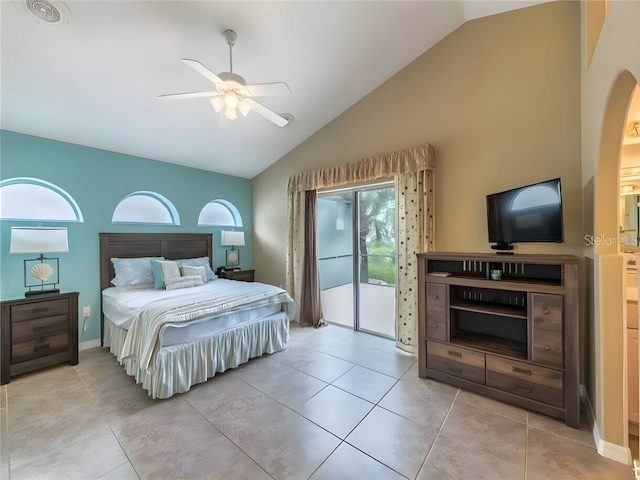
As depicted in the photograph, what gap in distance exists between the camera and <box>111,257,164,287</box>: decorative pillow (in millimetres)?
3410

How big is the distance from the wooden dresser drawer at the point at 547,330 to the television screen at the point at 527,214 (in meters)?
0.49

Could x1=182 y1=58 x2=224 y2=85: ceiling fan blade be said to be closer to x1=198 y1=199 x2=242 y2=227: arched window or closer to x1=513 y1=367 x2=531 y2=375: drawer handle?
x1=198 y1=199 x2=242 y2=227: arched window

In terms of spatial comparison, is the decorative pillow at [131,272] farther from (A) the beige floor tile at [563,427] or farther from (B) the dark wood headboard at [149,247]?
(A) the beige floor tile at [563,427]

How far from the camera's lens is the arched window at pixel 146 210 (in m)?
3.75

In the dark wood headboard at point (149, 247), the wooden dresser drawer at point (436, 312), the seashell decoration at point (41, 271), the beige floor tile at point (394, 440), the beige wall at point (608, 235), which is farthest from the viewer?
the dark wood headboard at point (149, 247)

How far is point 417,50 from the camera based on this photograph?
297 centimetres

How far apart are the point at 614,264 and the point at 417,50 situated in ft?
9.06

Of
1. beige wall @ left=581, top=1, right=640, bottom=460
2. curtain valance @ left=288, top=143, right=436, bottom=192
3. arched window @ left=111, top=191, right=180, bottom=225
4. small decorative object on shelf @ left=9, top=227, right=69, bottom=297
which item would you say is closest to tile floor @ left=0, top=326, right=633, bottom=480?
beige wall @ left=581, top=1, right=640, bottom=460

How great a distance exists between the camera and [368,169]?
3.41m

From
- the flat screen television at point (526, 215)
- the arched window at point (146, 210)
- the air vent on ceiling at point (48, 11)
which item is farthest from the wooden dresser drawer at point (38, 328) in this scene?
the flat screen television at point (526, 215)

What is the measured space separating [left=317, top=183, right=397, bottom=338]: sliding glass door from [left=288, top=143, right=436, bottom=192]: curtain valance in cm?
26

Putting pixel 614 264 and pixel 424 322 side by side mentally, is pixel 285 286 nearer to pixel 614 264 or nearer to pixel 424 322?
pixel 424 322

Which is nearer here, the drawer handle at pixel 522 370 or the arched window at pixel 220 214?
the drawer handle at pixel 522 370

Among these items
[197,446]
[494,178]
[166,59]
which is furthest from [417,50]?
[197,446]
